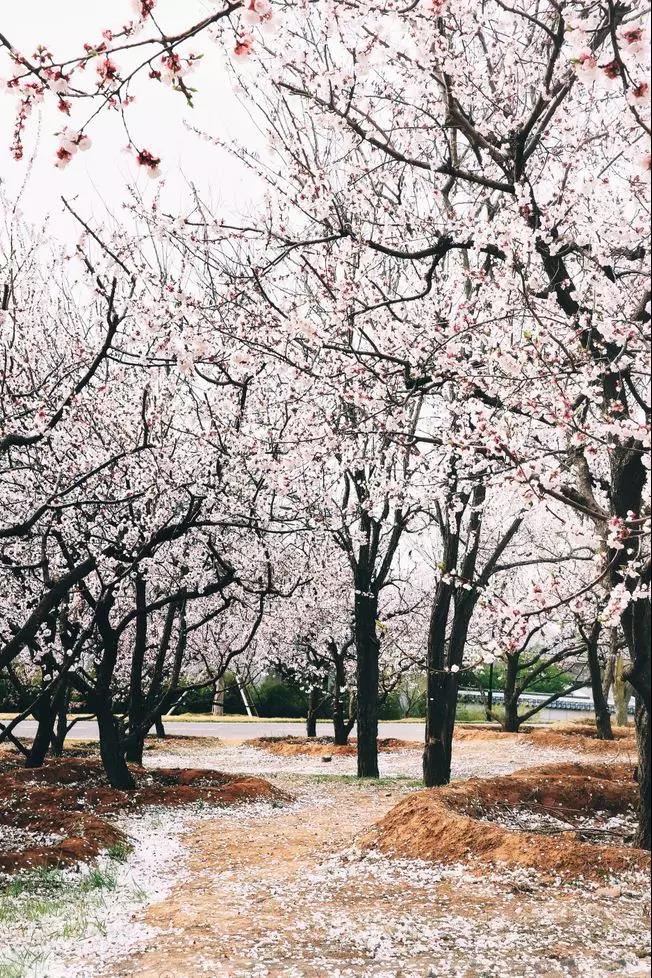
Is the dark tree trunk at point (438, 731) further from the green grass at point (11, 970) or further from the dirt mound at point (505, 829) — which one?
the green grass at point (11, 970)

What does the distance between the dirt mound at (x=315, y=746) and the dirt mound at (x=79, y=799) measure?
772 centimetres

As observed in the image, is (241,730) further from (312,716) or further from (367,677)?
(367,677)

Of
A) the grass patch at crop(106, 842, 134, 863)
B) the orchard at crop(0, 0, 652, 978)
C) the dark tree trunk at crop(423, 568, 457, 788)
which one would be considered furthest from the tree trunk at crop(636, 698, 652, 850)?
the dark tree trunk at crop(423, 568, 457, 788)

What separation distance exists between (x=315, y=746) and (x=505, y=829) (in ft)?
48.8

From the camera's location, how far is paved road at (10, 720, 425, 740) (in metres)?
25.3

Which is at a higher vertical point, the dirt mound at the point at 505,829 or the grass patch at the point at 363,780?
the dirt mound at the point at 505,829

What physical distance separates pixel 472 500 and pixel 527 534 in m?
13.1

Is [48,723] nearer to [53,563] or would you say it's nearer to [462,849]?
[53,563]

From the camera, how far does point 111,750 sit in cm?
1130

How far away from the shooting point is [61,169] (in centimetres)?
359

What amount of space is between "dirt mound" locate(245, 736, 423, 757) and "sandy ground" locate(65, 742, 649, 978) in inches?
494

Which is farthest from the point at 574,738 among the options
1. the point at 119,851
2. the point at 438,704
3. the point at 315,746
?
the point at 119,851

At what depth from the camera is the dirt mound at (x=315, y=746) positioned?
68.3 ft

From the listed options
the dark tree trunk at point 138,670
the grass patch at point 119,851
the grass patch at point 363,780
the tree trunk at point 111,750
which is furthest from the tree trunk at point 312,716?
the grass patch at point 119,851
